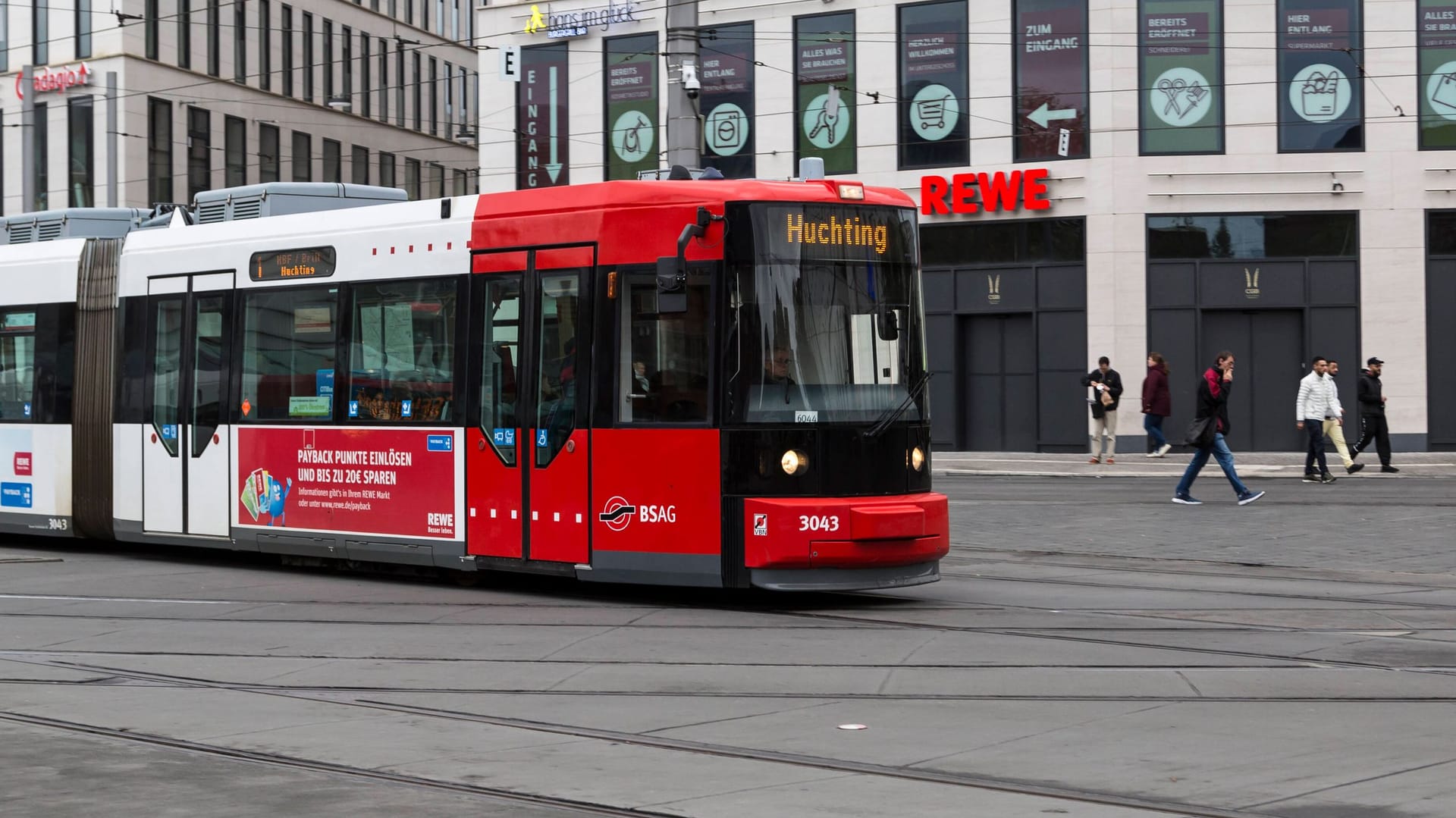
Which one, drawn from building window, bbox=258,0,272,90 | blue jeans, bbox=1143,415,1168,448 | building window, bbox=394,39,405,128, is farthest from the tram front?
Answer: building window, bbox=394,39,405,128

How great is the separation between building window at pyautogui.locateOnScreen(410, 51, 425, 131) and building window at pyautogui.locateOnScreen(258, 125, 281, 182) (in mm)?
7985

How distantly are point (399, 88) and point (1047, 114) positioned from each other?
32.6 metres

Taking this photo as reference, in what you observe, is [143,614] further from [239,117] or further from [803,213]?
[239,117]

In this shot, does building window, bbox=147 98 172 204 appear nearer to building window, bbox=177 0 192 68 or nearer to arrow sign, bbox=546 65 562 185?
building window, bbox=177 0 192 68

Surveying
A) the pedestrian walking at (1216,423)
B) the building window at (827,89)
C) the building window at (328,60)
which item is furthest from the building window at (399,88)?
the pedestrian walking at (1216,423)

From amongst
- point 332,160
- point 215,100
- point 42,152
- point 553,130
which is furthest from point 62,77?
point 553,130

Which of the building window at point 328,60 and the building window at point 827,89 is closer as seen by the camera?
the building window at point 827,89

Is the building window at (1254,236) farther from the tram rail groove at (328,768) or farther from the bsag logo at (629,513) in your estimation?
the tram rail groove at (328,768)

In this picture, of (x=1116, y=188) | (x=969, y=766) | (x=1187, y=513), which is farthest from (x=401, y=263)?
(x=1116, y=188)

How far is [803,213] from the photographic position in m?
10.9

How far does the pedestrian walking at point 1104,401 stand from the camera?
89.9 ft

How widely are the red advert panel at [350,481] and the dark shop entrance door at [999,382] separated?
18855 millimetres

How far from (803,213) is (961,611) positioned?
2.59 m

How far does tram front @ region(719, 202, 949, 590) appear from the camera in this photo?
10.7 m
